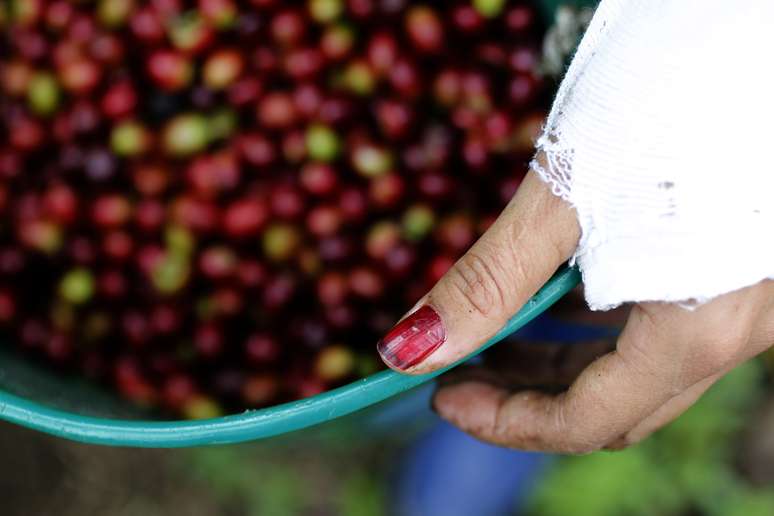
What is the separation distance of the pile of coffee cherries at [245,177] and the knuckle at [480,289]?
60cm

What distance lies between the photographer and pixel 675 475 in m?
2.07

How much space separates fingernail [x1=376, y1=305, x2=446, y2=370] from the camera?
83 centimetres

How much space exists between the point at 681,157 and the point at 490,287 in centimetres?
23

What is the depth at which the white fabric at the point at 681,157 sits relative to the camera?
76 centimetres

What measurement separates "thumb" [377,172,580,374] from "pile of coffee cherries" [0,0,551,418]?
0.60 m

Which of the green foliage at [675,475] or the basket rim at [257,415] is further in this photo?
the green foliage at [675,475]

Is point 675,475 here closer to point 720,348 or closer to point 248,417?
point 720,348

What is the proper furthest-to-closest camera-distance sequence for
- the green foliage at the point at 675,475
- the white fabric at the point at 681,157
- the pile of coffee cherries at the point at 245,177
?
the green foliage at the point at 675,475
the pile of coffee cherries at the point at 245,177
the white fabric at the point at 681,157

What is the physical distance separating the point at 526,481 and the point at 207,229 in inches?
43.2

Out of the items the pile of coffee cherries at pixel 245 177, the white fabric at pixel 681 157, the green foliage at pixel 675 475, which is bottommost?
the green foliage at pixel 675 475

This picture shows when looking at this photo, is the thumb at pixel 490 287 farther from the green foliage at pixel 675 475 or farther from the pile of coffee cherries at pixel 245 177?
the green foliage at pixel 675 475

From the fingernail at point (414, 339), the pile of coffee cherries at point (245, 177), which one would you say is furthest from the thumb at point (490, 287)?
the pile of coffee cherries at point (245, 177)

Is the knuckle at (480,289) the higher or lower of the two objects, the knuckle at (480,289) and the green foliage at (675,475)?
the higher

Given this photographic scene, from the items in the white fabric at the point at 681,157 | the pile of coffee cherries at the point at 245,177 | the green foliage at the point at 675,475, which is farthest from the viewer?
the green foliage at the point at 675,475
